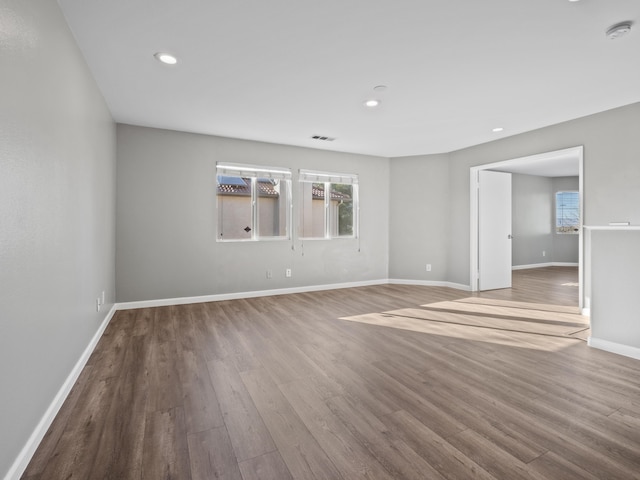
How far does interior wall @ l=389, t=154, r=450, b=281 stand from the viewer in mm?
6145

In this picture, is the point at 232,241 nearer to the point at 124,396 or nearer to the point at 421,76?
the point at 124,396

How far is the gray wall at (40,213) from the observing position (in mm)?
1374

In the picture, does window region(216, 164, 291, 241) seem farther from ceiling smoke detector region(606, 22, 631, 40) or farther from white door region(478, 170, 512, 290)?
ceiling smoke detector region(606, 22, 631, 40)

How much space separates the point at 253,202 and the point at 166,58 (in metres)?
2.67

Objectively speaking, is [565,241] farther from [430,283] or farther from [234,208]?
[234,208]

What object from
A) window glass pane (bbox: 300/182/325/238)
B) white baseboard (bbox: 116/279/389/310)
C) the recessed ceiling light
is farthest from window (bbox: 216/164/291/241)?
the recessed ceiling light

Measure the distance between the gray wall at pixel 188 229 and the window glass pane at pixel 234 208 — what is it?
13 cm

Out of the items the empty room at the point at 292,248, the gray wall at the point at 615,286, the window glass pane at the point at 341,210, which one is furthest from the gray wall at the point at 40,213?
the gray wall at the point at 615,286

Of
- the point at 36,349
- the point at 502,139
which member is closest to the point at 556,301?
the point at 502,139

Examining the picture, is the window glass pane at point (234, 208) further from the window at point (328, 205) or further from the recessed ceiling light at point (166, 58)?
the recessed ceiling light at point (166, 58)

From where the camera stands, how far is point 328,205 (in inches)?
232

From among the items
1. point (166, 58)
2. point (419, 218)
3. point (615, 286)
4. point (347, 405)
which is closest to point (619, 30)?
point (615, 286)

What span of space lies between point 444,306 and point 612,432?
113 inches

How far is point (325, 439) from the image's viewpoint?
1.68 metres
